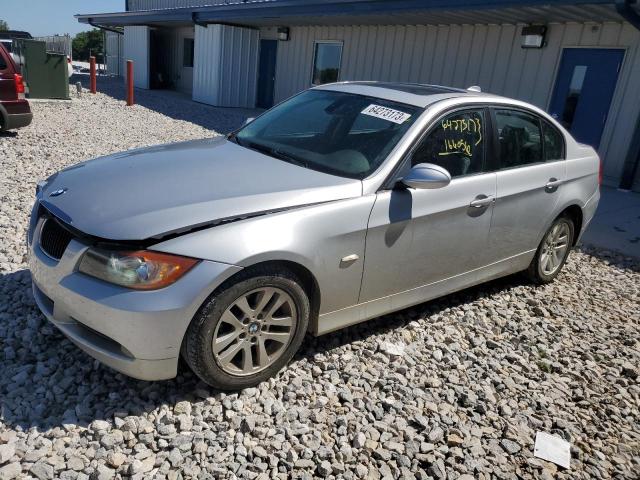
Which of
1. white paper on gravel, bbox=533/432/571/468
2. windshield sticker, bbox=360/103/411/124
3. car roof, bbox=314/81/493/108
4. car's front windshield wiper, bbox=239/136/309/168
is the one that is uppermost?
car roof, bbox=314/81/493/108

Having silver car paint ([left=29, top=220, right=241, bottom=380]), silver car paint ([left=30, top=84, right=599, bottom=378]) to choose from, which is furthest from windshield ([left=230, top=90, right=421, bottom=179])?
silver car paint ([left=29, top=220, right=241, bottom=380])

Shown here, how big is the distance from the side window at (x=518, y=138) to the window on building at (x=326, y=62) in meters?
10.9

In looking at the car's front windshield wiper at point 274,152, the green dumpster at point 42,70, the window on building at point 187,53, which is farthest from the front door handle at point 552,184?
the window on building at point 187,53

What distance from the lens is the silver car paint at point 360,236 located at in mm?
2588

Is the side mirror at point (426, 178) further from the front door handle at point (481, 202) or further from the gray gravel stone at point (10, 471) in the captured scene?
the gray gravel stone at point (10, 471)

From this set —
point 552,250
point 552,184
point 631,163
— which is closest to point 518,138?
point 552,184

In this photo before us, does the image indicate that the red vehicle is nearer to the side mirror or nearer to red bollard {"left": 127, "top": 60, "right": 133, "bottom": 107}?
red bollard {"left": 127, "top": 60, "right": 133, "bottom": 107}

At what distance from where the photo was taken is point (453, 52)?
1156 centimetres

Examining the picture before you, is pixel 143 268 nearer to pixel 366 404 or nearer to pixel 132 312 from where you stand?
pixel 132 312

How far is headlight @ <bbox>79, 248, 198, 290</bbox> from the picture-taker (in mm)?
2510

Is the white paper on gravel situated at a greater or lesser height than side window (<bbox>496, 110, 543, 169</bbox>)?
lesser

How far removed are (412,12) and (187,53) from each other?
15.4 metres

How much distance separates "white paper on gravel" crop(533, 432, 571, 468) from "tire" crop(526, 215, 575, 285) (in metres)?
2.04

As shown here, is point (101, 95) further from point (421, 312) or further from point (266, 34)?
point (421, 312)
